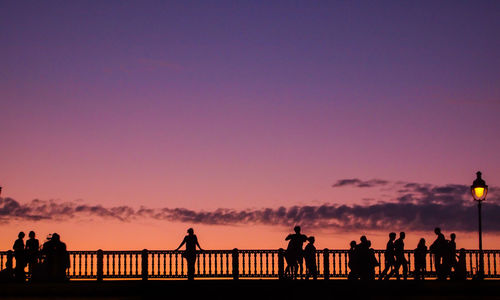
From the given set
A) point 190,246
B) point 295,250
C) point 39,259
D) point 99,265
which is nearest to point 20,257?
point 39,259

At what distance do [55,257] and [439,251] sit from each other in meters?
14.3

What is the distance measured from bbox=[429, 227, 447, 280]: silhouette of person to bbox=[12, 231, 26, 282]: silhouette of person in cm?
1544

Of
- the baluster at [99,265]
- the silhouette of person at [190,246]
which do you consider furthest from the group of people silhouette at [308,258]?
the baluster at [99,265]

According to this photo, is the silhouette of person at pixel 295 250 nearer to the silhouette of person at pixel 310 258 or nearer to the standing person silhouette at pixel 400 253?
the silhouette of person at pixel 310 258

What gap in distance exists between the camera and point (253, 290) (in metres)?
35.4

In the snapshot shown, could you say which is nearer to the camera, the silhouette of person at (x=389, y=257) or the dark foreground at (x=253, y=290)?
the dark foreground at (x=253, y=290)

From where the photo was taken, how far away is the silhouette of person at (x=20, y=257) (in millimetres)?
37719

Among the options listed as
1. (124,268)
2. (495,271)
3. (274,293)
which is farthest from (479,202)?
(124,268)

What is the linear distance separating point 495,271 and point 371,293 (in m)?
6.53

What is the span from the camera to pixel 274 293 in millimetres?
35125

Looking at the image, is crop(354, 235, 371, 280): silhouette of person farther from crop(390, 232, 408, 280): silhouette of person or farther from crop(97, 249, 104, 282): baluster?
crop(97, 249, 104, 282): baluster

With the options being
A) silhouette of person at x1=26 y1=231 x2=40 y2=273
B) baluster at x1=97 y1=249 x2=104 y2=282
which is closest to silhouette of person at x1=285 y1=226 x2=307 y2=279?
baluster at x1=97 y1=249 x2=104 y2=282

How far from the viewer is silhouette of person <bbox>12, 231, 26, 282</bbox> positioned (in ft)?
124

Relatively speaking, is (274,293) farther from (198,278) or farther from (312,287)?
(198,278)
